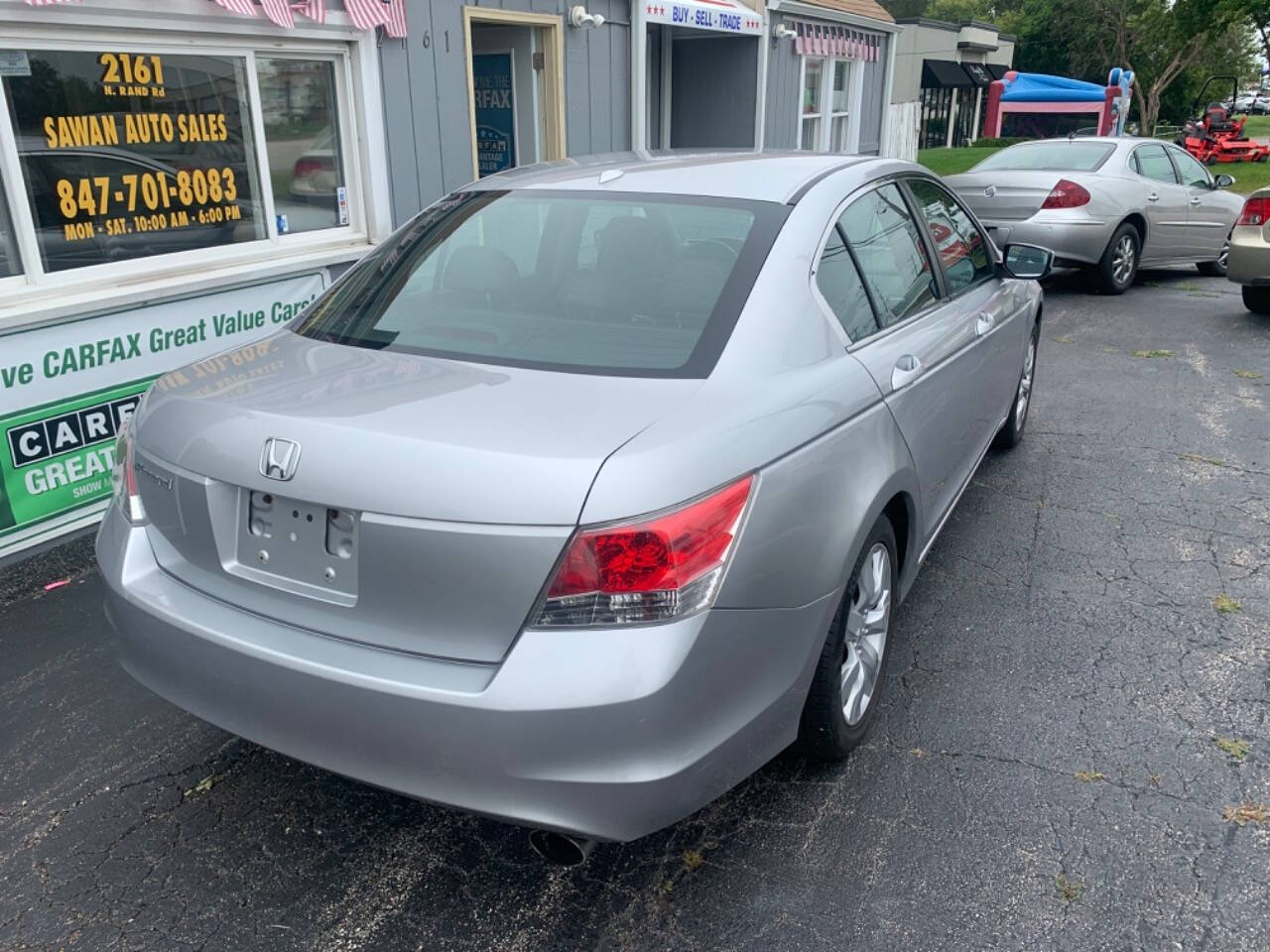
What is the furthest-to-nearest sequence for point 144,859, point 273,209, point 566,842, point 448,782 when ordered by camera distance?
1. point 273,209
2. point 144,859
3. point 566,842
4. point 448,782

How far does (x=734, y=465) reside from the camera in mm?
2158

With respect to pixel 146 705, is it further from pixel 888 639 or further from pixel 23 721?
pixel 888 639

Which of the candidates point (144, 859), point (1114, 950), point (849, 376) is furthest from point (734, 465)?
point (144, 859)

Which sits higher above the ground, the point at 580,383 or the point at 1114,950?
the point at 580,383

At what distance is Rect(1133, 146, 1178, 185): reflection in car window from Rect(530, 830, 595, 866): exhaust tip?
978cm

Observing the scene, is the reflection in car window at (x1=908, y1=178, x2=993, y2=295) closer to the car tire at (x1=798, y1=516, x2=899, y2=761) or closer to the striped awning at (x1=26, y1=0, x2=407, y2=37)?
the car tire at (x1=798, y1=516, x2=899, y2=761)

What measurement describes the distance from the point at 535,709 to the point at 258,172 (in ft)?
16.8

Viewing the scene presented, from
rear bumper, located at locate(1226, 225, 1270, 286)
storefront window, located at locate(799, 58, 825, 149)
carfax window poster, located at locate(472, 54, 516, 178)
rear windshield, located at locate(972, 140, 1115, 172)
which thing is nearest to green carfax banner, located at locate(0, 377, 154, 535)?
carfax window poster, located at locate(472, 54, 516, 178)

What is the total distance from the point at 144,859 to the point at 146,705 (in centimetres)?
81

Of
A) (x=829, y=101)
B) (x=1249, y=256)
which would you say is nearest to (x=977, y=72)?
(x=829, y=101)

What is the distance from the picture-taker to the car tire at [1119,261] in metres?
9.55

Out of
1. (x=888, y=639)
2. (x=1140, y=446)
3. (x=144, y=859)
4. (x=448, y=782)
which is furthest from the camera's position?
(x=1140, y=446)

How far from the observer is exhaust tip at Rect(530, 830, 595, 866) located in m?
2.20

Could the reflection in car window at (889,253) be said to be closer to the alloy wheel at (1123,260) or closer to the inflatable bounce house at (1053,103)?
the alloy wheel at (1123,260)
